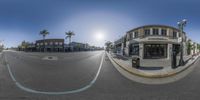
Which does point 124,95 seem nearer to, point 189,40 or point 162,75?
point 162,75

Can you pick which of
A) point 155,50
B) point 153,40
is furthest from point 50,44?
point 155,50

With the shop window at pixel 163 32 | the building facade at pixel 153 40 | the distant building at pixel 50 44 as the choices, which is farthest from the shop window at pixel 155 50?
the distant building at pixel 50 44

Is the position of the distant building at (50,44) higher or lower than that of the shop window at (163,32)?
lower

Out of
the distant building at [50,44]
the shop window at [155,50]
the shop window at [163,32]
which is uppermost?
the shop window at [163,32]

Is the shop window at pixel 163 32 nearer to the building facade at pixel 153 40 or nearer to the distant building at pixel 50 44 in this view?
the building facade at pixel 153 40

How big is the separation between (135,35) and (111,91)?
12.4 feet

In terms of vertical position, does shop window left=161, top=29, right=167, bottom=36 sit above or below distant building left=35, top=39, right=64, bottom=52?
above

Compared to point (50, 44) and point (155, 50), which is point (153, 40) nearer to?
point (155, 50)

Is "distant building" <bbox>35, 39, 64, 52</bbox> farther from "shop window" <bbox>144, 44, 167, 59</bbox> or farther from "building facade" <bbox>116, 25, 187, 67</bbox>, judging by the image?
"shop window" <bbox>144, 44, 167, 59</bbox>

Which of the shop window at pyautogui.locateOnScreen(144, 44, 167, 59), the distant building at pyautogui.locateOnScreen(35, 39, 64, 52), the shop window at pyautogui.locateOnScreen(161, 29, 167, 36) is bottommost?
the shop window at pyautogui.locateOnScreen(144, 44, 167, 59)

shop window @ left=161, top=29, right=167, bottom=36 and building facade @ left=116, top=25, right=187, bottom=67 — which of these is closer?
shop window @ left=161, top=29, right=167, bottom=36

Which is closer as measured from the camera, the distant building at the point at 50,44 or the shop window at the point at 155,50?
the shop window at the point at 155,50

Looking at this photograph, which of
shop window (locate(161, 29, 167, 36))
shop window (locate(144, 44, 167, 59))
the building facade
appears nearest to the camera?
shop window (locate(161, 29, 167, 36))

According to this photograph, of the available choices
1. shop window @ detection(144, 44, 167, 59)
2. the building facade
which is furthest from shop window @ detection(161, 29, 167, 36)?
shop window @ detection(144, 44, 167, 59)
